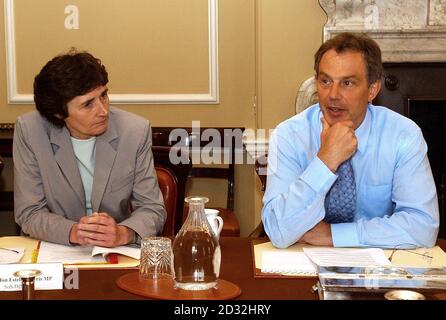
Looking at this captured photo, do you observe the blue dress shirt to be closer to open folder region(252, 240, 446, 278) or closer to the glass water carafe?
open folder region(252, 240, 446, 278)

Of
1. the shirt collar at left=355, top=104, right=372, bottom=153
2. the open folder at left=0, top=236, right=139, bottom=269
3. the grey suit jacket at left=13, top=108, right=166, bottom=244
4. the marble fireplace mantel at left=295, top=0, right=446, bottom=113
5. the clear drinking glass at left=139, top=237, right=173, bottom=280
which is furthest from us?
the marble fireplace mantel at left=295, top=0, right=446, bottom=113

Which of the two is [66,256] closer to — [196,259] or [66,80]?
[196,259]

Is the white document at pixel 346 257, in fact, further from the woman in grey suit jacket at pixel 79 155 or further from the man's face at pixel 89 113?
the man's face at pixel 89 113

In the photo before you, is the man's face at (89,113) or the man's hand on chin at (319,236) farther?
the man's face at (89,113)

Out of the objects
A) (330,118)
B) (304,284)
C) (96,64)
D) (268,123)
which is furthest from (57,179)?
(268,123)

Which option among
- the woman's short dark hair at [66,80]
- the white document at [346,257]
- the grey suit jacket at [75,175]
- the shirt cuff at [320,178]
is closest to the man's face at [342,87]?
the shirt cuff at [320,178]

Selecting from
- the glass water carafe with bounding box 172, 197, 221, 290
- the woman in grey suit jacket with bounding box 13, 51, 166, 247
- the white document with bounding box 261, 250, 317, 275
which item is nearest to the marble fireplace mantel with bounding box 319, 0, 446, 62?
the woman in grey suit jacket with bounding box 13, 51, 166, 247

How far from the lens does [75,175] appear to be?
8.05ft

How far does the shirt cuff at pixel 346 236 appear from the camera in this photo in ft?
6.66

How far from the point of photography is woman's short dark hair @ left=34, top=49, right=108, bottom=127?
246cm

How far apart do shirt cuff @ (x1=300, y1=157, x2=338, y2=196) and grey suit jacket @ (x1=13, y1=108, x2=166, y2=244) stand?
555mm

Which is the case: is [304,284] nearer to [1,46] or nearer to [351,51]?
[351,51]

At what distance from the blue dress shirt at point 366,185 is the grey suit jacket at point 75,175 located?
46 centimetres

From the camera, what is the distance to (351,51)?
2.36 meters
